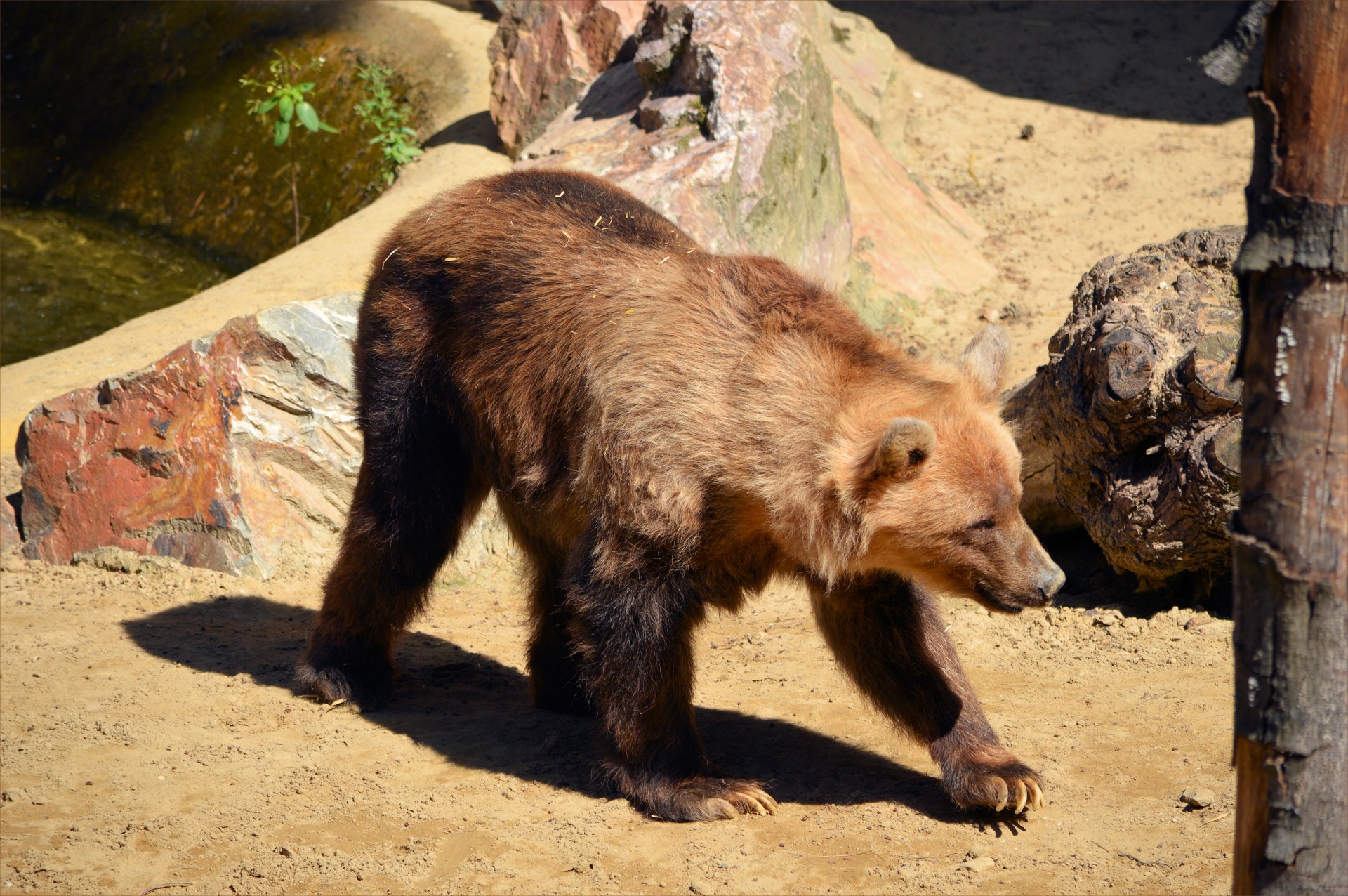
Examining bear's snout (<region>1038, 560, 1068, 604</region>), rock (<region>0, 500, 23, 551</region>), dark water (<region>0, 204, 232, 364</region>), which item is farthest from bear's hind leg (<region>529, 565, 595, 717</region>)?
dark water (<region>0, 204, 232, 364</region>)

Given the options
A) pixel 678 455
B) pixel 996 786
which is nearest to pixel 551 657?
pixel 678 455

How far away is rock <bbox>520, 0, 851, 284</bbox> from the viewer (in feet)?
26.7

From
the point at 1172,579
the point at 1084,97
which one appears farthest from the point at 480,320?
the point at 1084,97

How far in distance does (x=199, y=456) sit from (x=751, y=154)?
13.7 ft

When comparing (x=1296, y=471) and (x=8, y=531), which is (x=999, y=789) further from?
(x=8, y=531)

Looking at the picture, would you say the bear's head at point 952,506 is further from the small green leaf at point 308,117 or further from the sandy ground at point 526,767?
the small green leaf at point 308,117

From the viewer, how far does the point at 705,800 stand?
439cm

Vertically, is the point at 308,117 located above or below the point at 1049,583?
above

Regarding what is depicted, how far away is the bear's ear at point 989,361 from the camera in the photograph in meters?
4.44

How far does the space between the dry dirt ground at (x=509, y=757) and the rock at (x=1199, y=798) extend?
3 cm

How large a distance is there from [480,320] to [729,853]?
7.69ft

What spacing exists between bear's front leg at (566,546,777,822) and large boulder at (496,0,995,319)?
3561 millimetres

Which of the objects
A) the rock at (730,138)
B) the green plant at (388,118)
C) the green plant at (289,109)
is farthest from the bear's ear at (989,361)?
the green plant at (388,118)

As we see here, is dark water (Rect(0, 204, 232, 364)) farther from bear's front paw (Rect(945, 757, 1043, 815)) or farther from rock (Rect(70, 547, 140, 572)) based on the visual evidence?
bear's front paw (Rect(945, 757, 1043, 815))
